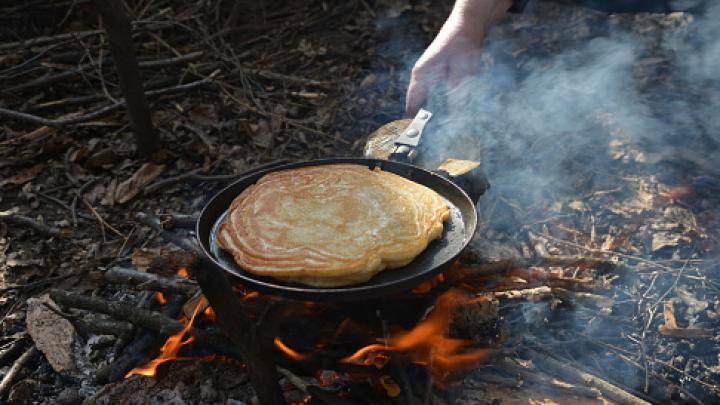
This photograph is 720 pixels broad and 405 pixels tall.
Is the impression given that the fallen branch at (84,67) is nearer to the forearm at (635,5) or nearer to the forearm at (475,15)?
the forearm at (475,15)

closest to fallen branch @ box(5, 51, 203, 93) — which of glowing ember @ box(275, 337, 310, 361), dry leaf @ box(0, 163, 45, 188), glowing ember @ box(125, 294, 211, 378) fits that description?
dry leaf @ box(0, 163, 45, 188)

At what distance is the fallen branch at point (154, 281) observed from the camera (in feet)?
9.97

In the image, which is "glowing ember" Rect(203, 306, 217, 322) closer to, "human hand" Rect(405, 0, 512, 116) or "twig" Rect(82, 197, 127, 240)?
"twig" Rect(82, 197, 127, 240)

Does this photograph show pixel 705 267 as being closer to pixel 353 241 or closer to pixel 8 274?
pixel 353 241

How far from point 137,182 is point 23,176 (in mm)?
893

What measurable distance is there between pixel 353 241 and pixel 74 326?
180 cm

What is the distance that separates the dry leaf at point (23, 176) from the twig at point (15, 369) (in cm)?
184

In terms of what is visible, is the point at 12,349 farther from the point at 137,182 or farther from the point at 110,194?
the point at 137,182

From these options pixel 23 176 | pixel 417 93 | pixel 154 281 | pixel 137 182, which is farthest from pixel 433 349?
pixel 23 176

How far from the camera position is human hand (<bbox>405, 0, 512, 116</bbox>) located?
3619mm

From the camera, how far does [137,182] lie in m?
4.57

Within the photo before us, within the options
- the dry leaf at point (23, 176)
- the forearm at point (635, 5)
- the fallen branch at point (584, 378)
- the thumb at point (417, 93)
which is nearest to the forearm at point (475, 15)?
the thumb at point (417, 93)

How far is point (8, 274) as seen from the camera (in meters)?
3.61

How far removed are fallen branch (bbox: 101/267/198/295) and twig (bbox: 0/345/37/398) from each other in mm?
557
